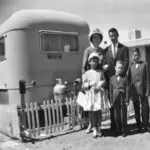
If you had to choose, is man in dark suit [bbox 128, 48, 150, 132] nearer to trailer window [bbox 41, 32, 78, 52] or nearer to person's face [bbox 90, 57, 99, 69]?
person's face [bbox 90, 57, 99, 69]

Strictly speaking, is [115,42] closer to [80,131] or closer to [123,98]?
[123,98]

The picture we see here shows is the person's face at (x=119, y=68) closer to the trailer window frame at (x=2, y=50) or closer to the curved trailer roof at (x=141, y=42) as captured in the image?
the trailer window frame at (x=2, y=50)

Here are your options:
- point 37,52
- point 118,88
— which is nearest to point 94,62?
point 118,88

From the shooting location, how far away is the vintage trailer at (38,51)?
22.2 ft

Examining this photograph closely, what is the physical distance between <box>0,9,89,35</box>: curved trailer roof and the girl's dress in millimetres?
2576

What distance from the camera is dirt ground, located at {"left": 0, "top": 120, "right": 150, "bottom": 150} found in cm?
448

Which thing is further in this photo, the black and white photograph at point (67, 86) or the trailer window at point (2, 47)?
the trailer window at point (2, 47)

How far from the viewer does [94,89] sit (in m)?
5.03

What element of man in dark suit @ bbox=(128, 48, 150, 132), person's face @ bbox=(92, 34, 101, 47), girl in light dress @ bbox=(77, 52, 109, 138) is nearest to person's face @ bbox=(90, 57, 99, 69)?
girl in light dress @ bbox=(77, 52, 109, 138)

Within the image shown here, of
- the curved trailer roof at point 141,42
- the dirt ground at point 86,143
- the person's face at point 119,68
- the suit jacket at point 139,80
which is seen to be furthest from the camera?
the curved trailer roof at point 141,42

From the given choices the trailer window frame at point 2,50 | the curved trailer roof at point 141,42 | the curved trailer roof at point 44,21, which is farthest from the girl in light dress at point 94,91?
the curved trailer roof at point 141,42

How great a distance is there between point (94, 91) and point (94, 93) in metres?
0.04

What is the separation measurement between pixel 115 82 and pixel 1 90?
401 centimetres

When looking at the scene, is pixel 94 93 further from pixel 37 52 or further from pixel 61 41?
pixel 61 41
